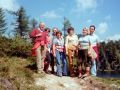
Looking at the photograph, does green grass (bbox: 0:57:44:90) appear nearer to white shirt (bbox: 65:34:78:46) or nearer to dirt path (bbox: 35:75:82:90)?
dirt path (bbox: 35:75:82:90)

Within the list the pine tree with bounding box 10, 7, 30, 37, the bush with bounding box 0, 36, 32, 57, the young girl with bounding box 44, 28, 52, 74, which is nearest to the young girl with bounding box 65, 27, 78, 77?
the young girl with bounding box 44, 28, 52, 74

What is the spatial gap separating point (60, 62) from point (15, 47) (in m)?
4.05

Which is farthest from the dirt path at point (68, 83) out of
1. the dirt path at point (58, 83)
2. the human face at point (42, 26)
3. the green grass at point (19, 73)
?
the human face at point (42, 26)

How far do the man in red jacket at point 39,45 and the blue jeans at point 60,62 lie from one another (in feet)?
2.01

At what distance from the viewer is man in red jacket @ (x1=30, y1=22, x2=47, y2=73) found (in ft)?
47.1

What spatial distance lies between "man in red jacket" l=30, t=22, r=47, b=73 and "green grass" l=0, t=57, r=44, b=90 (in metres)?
0.51

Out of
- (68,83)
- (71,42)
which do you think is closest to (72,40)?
(71,42)

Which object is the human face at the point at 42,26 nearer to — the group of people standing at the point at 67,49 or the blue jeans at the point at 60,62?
the group of people standing at the point at 67,49

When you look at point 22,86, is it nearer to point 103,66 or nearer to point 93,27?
point 93,27

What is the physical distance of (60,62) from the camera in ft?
48.1

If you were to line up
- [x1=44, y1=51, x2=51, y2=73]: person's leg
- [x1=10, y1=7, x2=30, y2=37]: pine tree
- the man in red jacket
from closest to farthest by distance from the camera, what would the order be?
the man in red jacket
[x1=44, y1=51, x2=51, y2=73]: person's leg
[x1=10, y1=7, x2=30, y2=37]: pine tree

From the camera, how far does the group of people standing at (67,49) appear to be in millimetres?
14258

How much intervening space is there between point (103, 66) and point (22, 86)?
372 ft

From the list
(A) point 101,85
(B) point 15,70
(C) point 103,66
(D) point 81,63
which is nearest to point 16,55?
(B) point 15,70
